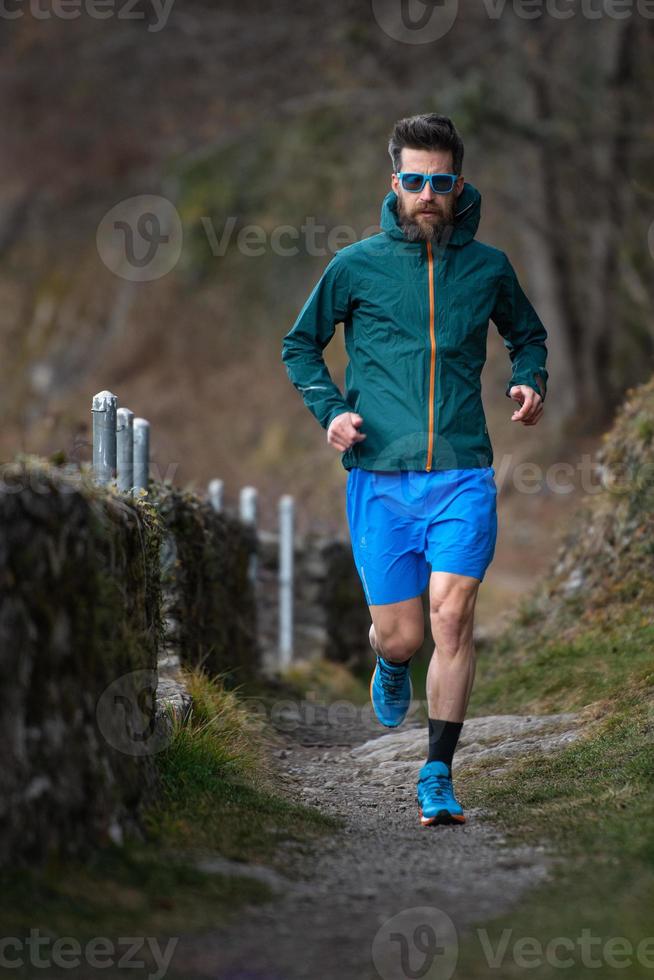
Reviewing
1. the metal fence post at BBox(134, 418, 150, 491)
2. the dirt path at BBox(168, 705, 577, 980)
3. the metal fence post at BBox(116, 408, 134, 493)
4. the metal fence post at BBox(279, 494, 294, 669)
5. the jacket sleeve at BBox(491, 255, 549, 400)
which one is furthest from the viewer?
the metal fence post at BBox(279, 494, 294, 669)

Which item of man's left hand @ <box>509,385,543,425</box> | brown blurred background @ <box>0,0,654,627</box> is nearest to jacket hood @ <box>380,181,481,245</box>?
man's left hand @ <box>509,385,543,425</box>

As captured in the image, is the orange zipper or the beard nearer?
the orange zipper

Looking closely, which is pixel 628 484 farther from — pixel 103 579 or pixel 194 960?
→ pixel 194 960

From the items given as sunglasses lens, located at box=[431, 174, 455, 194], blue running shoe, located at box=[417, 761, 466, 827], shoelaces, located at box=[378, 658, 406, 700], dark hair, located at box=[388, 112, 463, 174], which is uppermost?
dark hair, located at box=[388, 112, 463, 174]

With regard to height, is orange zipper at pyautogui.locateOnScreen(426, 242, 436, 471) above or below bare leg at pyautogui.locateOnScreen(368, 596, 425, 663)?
above

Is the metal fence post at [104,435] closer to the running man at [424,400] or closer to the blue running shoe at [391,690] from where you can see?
the running man at [424,400]

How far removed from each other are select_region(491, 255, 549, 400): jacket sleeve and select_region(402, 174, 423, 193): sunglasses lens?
1.39 ft

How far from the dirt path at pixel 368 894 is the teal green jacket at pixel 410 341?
129 centimetres

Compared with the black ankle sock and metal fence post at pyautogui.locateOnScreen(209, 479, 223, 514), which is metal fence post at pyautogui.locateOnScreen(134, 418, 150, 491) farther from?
the black ankle sock

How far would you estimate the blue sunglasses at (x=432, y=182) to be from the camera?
17.0 feet

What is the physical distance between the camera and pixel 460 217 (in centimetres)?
523

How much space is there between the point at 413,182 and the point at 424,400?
0.81 metres

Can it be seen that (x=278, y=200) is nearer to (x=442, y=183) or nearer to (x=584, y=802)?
(x=442, y=183)

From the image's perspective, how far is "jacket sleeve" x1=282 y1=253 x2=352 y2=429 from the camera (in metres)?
5.18
